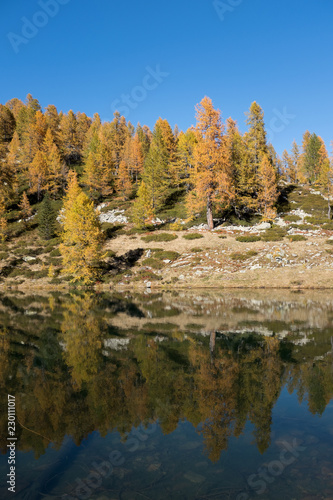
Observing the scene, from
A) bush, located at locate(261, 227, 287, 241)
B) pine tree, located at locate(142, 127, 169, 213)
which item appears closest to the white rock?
bush, located at locate(261, 227, 287, 241)

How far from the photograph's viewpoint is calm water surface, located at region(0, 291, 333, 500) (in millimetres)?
3900

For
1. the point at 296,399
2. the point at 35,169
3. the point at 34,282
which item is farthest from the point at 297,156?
the point at 296,399

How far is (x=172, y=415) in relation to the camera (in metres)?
5.58

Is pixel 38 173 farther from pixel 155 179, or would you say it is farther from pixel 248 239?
→ pixel 248 239

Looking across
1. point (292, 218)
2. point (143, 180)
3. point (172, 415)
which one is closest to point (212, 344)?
point (172, 415)

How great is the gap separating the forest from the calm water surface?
867 inches

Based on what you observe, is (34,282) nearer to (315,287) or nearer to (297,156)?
(315,287)

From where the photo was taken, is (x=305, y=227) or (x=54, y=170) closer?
(x=305, y=227)

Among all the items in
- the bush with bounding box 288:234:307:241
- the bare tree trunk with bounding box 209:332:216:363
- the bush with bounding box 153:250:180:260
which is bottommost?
the bare tree trunk with bounding box 209:332:216:363

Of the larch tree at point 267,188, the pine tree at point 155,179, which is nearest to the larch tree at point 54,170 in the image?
the pine tree at point 155,179

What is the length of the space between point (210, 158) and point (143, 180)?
19.6 metres

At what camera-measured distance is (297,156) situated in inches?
3583

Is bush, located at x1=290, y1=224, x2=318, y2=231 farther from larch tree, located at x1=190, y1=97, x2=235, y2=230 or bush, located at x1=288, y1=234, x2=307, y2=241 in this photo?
larch tree, located at x1=190, y1=97, x2=235, y2=230

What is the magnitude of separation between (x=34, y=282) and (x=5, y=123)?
79.3 meters
